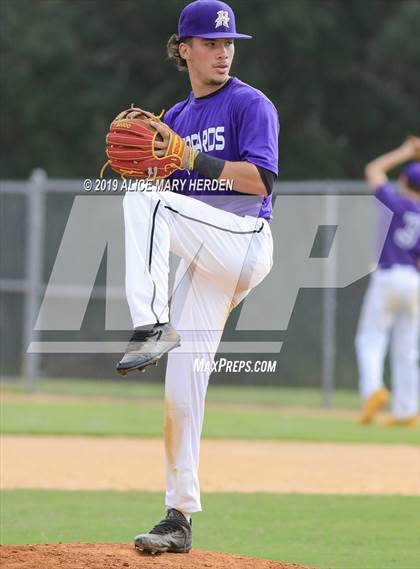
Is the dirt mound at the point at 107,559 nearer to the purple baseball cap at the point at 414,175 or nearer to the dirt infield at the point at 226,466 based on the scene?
the dirt infield at the point at 226,466

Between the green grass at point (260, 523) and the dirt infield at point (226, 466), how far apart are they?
50 centimetres

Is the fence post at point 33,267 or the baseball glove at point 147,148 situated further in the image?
the fence post at point 33,267

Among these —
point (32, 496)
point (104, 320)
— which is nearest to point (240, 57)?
point (104, 320)

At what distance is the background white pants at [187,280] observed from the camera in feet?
17.1

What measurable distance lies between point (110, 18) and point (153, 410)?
1569 cm

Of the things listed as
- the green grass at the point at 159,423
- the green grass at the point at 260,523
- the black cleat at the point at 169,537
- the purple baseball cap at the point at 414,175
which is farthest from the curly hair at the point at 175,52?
the purple baseball cap at the point at 414,175

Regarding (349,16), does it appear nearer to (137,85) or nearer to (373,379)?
(137,85)

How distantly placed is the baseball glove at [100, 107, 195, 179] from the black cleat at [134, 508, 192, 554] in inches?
65.3

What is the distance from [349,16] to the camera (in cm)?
2709

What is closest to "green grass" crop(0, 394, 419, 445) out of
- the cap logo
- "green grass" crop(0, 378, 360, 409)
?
"green grass" crop(0, 378, 360, 409)

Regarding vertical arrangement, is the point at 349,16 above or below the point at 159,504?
above

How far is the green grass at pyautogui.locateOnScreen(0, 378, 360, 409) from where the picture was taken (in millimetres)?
16219

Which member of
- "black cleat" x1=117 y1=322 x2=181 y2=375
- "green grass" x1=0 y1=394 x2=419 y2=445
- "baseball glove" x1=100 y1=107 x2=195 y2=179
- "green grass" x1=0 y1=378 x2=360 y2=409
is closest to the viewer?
"black cleat" x1=117 y1=322 x2=181 y2=375

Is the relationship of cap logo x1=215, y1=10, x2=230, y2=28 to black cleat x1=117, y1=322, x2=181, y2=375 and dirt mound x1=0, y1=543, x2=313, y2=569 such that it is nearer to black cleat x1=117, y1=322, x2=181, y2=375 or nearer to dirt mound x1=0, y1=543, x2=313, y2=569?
black cleat x1=117, y1=322, x2=181, y2=375
